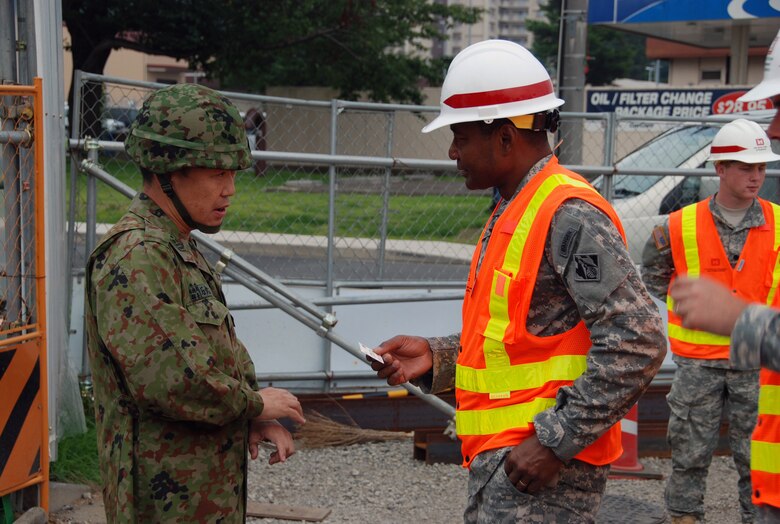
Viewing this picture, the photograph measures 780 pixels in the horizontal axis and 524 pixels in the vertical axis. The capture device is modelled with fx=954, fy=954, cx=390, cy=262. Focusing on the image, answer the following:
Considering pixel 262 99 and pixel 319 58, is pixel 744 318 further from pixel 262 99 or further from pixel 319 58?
pixel 319 58

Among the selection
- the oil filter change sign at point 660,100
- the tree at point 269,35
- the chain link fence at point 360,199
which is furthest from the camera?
the tree at point 269,35

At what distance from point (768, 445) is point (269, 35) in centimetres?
2380

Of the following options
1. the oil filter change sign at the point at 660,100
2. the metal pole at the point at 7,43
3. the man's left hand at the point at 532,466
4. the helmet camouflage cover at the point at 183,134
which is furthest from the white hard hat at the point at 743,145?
the oil filter change sign at the point at 660,100

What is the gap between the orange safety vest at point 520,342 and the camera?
278 cm

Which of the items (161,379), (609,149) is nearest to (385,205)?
(609,149)

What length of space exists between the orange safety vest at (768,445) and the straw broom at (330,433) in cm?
374

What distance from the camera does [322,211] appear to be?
7.80m

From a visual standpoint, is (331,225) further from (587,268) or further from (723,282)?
(587,268)

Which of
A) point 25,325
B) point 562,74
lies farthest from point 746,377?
point 562,74

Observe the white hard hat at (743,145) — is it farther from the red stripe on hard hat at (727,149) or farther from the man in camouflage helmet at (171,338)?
the man in camouflage helmet at (171,338)

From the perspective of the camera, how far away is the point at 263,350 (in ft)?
21.8

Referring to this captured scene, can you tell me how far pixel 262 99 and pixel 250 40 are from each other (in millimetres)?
20008

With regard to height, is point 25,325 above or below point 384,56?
below

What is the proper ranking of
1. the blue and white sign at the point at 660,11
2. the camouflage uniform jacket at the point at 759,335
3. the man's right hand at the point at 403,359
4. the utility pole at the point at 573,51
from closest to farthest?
the camouflage uniform jacket at the point at 759,335
the man's right hand at the point at 403,359
the utility pole at the point at 573,51
the blue and white sign at the point at 660,11
